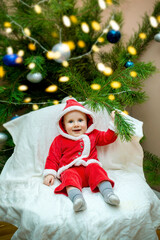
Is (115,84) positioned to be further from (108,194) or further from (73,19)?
(108,194)

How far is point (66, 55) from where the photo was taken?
1137 millimetres

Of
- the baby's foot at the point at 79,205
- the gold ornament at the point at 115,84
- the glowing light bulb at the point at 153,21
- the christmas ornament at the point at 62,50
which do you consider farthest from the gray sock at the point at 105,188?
the glowing light bulb at the point at 153,21

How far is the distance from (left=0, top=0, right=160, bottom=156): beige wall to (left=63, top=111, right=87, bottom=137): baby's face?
65 centimetres

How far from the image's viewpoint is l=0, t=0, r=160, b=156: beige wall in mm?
1572

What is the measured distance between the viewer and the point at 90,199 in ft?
2.96

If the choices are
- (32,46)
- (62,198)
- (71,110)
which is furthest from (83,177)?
(32,46)

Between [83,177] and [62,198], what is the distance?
186 millimetres

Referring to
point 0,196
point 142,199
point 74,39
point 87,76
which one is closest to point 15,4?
point 74,39

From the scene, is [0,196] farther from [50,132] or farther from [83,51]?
[83,51]

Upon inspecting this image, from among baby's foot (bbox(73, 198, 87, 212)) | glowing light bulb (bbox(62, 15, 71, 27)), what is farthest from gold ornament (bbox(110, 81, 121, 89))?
baby's foot (bbox(73, 198, 87, 212))

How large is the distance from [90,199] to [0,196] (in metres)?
0.42

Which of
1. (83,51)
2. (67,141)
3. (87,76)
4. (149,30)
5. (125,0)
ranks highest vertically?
(125,0)

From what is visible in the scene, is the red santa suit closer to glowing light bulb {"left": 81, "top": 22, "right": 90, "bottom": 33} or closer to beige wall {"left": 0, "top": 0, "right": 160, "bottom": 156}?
glowing light bulb {"left": 81, "top": 22, "right": 90, "bottom": 33}

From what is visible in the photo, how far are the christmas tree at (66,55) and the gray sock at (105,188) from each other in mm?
232
